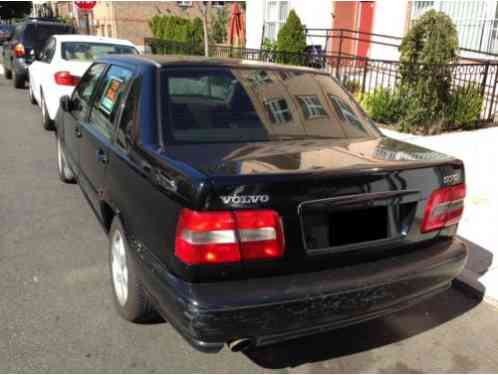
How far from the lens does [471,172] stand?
6387mm

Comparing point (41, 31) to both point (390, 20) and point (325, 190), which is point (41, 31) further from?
point (325, 190)

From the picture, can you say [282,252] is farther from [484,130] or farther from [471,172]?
[484,130]

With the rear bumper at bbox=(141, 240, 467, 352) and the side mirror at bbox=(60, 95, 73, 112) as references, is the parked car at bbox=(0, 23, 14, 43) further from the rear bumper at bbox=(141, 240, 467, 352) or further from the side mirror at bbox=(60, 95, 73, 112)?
the rear bumper at bbox=(141, 240, 467, 352)

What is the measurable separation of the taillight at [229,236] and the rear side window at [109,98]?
1.39m

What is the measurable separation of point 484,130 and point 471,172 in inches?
120

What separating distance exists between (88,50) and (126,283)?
241 inches

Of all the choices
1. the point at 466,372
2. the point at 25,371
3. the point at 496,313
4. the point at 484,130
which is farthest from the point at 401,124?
the point at 25,371

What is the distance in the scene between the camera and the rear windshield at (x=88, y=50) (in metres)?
7.79

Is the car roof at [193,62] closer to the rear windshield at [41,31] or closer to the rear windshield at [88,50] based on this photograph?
the rear windshield at [88,50]

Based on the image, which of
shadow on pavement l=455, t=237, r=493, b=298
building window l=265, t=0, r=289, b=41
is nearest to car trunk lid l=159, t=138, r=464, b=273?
shadow on pavement l=455, t=237, r=493, b=298

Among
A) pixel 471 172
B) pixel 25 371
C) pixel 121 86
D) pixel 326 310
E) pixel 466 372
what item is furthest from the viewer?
pixel 471 172

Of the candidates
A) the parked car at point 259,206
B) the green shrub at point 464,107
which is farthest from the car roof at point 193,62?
Result: the green shrub at point 464,107

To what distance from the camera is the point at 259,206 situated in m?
2.13

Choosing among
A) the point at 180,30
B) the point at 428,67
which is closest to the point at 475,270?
the point at 428,67
